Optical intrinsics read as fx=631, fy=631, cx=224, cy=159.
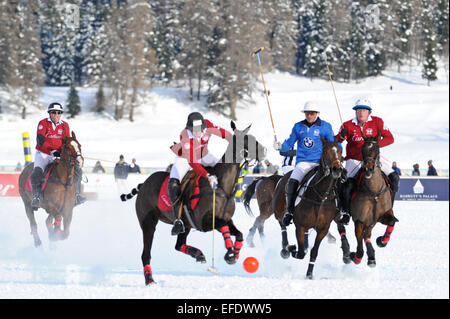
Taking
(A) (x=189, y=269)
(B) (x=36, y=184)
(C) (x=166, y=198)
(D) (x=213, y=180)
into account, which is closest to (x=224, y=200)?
(D) (x=213, y=180)

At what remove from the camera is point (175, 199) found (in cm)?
798

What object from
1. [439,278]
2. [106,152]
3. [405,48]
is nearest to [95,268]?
[439,278]

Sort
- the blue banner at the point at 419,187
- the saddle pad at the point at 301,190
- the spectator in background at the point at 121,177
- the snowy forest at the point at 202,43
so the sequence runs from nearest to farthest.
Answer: the saddle pad at the point at 301,190 → the spectator in background at the point at 121,177 → the blue banner at the point at 419,187 → the snowy forest at the point at 202,43

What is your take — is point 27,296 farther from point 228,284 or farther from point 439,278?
point 439,278

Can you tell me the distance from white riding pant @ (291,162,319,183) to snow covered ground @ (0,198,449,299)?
1.34 m

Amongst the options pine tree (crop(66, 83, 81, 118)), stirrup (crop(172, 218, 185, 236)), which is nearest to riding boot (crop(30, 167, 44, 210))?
stirrup (crop(172, 218, 185, 236))

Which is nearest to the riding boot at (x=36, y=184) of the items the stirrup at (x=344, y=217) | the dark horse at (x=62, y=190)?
the dark horse at (x=62, y=190)

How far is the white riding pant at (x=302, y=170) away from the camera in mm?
8938

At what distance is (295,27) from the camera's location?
82.8 meters

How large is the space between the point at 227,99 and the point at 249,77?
2.67m

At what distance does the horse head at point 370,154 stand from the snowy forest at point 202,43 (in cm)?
3551

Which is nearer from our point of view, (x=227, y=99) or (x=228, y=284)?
(x=228, y=284)

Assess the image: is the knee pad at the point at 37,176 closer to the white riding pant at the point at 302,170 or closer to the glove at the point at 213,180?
the glove at the point at 213,180

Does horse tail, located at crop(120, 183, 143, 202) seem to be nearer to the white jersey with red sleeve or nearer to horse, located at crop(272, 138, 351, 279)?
the white jersey with red sleeve
